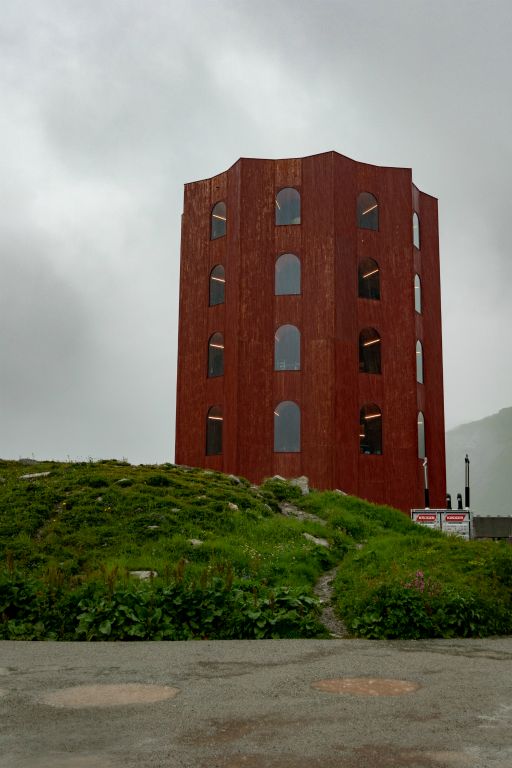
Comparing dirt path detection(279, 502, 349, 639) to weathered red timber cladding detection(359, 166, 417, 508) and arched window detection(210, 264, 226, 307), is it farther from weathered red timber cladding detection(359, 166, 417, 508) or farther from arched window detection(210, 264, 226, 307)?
arched window detection(210, 264, 226, 307)

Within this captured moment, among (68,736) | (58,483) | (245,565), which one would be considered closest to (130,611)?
(245,565)

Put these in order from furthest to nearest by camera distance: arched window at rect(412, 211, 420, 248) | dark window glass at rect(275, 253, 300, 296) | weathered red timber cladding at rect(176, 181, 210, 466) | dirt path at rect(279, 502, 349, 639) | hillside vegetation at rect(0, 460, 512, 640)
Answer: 1. arched window at rect(412, 211, 420, 248)
2. weathered red timber cladding at rect(176, 181, 210, 466)
3. dark window glass at rect(275, 253, 300, 296)
4. dirt path at rect(279, 502, 349, 639)
5. hillside vegetation at rect(0, 460, 512, 640)

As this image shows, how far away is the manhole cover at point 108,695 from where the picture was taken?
6742 mm

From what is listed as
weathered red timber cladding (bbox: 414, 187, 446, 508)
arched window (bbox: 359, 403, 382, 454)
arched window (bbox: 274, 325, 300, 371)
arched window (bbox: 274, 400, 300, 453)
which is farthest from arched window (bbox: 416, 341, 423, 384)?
arched window (bbox: 274, 400, 300, 453)

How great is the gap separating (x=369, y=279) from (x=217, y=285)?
805cm

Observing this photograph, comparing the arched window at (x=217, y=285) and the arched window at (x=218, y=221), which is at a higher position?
the arched window at (x=218, y=221)

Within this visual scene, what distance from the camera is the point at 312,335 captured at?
36.8 meters

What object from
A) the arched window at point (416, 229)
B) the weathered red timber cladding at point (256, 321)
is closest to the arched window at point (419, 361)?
the arched window at point (416, 229)

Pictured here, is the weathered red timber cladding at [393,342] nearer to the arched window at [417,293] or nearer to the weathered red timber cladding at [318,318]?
the arched window at [417,293]

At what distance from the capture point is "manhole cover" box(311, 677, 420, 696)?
716 cm

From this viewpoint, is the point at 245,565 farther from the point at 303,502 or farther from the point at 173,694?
the point at 303,502

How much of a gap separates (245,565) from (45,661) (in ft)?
19.0

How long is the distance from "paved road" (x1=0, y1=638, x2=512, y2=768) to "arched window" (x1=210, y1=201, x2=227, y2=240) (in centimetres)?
3283

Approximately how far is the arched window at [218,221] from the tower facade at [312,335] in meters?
0.08
